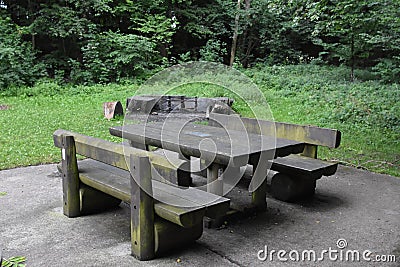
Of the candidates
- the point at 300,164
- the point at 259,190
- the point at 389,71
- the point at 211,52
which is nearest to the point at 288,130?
the point at 300,164

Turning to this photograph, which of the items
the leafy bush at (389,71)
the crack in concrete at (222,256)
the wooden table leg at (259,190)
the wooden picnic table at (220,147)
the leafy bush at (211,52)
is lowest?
the crack in concrete at (222,256)

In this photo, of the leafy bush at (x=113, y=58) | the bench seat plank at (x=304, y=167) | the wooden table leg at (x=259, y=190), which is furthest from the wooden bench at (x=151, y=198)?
the leafy bush at (x=113, y=58)

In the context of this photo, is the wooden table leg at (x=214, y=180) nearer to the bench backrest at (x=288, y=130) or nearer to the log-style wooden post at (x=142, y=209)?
the log-style wooden post at (x=142, y=209)

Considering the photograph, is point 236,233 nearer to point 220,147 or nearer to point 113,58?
point 220,147

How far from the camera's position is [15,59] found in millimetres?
12297

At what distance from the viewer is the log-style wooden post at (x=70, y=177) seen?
3240 millimetres

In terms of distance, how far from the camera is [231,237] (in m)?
3.04

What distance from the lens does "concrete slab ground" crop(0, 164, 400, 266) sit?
8.85 feet

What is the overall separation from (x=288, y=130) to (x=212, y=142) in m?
0.92

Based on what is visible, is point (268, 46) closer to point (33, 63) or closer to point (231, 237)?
point (33, 63)

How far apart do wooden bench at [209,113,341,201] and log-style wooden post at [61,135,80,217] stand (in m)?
1.74

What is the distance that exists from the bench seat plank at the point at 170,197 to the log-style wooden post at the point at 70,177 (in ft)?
0.26

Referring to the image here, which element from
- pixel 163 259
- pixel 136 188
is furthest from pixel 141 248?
pixel 136 188

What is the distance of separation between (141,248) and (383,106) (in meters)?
7.35
